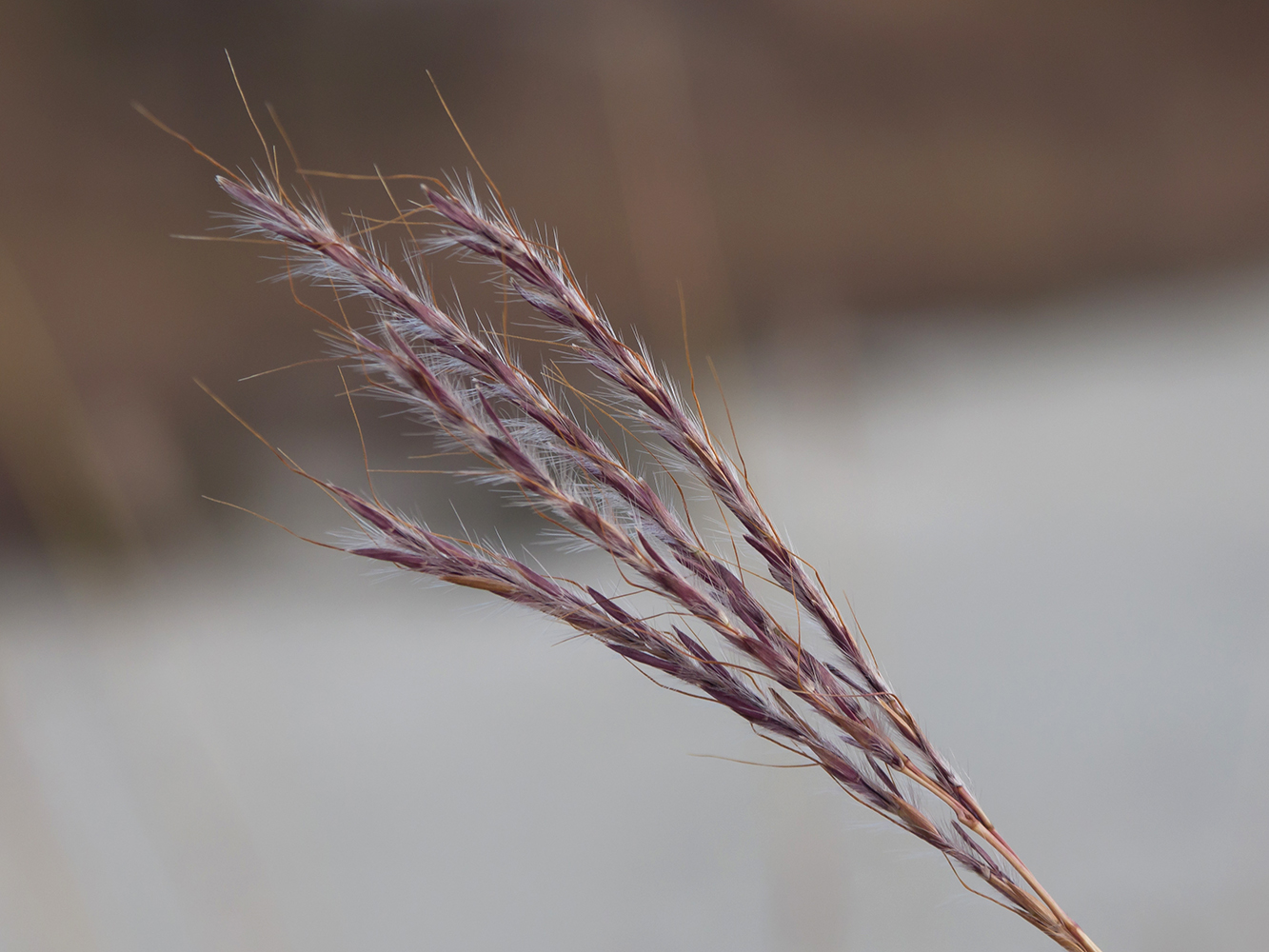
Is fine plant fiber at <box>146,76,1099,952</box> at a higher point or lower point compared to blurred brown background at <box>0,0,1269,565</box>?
lower

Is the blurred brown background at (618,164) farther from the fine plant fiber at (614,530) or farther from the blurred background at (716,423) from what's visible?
the fine plant fiber at (614,530)

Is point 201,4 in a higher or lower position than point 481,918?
higher

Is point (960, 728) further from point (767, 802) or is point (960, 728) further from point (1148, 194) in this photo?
point (1148, 194)

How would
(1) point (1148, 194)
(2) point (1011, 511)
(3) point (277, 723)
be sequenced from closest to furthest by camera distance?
(3) point (277, 723) → (2) point (1011, 511) → (1) point (1148, 194)

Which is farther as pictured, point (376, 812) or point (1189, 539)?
point (1189, 539)

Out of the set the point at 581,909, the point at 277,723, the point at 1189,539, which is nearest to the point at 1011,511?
the point at 1189,539

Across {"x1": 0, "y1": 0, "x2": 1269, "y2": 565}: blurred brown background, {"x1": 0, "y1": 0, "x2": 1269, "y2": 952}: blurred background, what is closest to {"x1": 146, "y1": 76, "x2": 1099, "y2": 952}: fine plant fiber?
{"x1": 0, "y1": 0, "x2": 1269, "y2": 952}: blurred background

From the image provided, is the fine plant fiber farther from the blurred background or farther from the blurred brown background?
the blurred brown background

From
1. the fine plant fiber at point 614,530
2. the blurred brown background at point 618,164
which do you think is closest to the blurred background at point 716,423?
the blurred brown background at point 618,164
